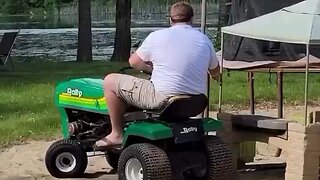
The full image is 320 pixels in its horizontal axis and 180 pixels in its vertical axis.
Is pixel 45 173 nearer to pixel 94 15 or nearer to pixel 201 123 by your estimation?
pixel 201 123

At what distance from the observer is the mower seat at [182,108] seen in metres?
6.42

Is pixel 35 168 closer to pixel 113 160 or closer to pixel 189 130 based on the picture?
pixel 113 160

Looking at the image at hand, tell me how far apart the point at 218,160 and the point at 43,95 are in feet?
22.2

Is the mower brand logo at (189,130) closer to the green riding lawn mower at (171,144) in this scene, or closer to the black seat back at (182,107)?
the green riding lawn mower at (171,144)

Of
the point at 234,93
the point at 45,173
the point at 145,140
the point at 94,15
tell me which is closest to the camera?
the point at 145,140

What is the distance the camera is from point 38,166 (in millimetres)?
8125

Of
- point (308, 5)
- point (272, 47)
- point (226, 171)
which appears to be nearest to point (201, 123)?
point (226, 171)

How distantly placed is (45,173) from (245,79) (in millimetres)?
8305

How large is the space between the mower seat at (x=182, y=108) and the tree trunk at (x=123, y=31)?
1667 centimetres

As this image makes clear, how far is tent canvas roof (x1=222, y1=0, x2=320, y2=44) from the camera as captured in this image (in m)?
6.63

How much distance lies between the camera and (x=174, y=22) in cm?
671

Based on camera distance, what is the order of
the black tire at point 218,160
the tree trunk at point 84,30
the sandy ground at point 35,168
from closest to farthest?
the black tire at point 218,160 < the sandy ground at point 35,168 < the tree trunk at point 84,30

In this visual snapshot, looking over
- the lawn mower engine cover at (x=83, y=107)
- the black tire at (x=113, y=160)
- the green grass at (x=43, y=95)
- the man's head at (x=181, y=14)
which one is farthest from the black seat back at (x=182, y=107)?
the green grass at (x=43, y=95)

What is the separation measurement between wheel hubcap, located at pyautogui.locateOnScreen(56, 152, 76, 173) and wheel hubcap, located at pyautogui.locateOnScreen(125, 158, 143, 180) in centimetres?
98
